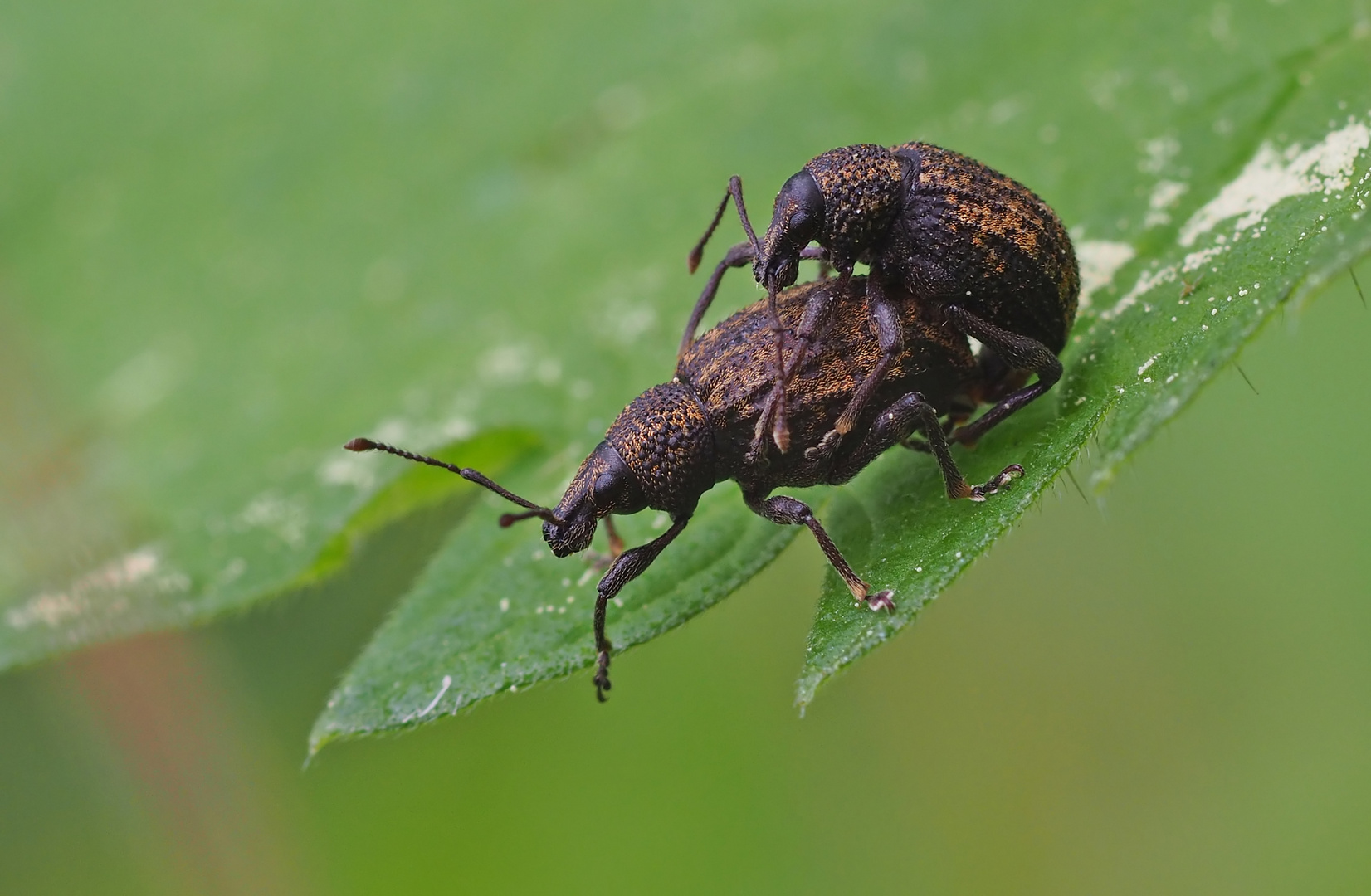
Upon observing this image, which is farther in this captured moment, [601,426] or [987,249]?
[601,426]

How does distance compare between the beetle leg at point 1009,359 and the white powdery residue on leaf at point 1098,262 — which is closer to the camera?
the beetle leg at point 1009,359

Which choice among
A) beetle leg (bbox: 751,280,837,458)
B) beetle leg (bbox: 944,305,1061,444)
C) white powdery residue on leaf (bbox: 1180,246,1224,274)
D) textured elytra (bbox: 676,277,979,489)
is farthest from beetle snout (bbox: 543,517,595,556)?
white powdery residue on leaf (bbox: 1180,246,1224,274)

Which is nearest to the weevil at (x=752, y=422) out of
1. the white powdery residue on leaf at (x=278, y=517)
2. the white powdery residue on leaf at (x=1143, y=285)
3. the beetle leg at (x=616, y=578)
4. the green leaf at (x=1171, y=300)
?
the beetle leg at (x=616, y=578)

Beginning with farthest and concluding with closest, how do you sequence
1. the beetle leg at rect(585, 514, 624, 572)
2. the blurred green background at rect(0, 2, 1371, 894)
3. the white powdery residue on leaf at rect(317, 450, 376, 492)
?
the white powdery residue on leaf at rect(317, 450, 376, 492) < the blurred green background at rect(0, 2, 1371, 894) < the beetle leg at rect(585, 514, 624, 572)

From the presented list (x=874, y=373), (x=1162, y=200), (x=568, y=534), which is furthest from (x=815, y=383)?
(x=1162, y=200)

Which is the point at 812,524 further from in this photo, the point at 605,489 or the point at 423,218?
the point at 423,218

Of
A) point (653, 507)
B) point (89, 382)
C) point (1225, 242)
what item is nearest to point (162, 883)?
point (89, 382)

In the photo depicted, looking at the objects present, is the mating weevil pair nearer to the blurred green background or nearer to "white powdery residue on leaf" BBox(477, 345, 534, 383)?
the blurred green background

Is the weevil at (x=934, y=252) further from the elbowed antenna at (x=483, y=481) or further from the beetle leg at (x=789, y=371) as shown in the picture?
the elbowed antenna at (x=483, y=481)
